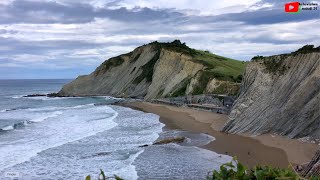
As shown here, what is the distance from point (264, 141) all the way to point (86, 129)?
57.3ft

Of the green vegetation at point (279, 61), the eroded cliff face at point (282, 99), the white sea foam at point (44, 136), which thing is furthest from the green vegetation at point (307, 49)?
the white sea foam at point (44, 136)

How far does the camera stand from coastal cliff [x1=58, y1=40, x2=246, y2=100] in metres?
64.6

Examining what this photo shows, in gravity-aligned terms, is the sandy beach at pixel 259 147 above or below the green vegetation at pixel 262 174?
below

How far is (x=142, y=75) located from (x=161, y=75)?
27.6 ft

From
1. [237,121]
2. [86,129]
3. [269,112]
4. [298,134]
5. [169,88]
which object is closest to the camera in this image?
[298,134]

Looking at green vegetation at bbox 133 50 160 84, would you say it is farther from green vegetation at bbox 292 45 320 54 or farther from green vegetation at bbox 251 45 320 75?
green vegetation at bbox 292 45 320 54

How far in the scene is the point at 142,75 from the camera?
283 feet

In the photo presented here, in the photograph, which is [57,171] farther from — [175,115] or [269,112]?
[175,115]

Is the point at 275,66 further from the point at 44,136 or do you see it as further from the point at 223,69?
the point at 223,69

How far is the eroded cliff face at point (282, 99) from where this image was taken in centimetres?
2775

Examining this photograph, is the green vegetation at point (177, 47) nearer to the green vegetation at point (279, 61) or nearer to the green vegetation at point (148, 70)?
the green vegetation at point (148, 70)

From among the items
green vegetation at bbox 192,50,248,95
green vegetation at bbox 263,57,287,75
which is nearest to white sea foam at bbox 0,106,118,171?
green vegetation at bbox 263,57,287,75

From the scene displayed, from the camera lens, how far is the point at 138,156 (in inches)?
Answer: 1006

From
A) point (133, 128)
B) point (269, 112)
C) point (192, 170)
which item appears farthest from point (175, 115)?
point (192, 170)
